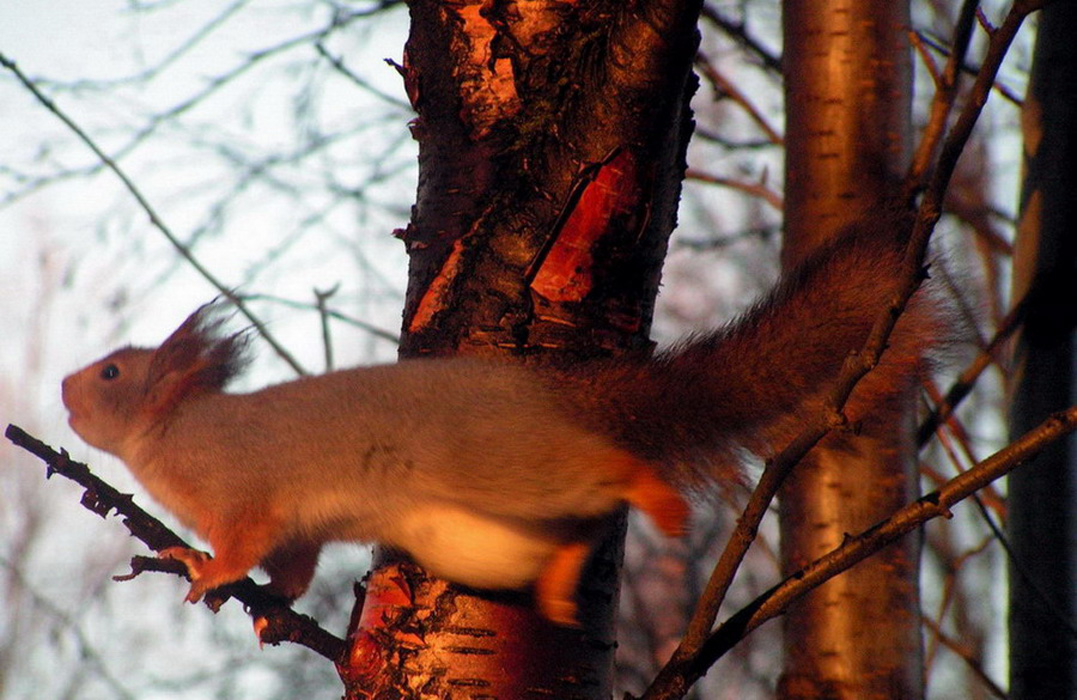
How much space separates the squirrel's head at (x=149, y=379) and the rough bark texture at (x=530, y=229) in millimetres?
484

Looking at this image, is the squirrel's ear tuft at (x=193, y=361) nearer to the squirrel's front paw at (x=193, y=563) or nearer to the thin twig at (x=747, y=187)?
the squirrel's front paw at (x=193, y=563)

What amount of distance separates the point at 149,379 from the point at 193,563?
0.46 meters

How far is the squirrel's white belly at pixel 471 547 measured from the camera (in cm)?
156

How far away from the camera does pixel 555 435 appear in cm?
162

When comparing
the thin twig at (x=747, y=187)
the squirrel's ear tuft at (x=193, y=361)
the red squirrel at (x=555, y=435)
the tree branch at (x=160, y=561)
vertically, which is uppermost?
the thin twig at (x=747, y=187)

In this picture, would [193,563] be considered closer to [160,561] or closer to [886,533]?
[160,561]

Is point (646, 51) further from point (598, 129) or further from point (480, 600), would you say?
point (480, 600)

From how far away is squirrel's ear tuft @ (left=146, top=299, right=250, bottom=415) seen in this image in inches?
79.9

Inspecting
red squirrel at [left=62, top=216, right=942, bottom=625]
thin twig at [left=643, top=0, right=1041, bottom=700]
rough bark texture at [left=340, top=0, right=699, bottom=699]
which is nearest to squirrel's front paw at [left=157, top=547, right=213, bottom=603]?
red squirrel at [left=62, top=216, right=942, bottom=625]

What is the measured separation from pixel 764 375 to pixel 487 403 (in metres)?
0.42

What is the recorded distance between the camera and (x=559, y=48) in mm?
1697

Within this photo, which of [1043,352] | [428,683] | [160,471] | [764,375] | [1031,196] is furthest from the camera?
[1031,196]

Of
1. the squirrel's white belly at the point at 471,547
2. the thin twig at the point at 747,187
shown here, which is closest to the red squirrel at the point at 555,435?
the squirrel's white belly at the point at 471,547

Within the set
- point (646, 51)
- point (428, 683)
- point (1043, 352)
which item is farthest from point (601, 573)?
point (1043, 352)
